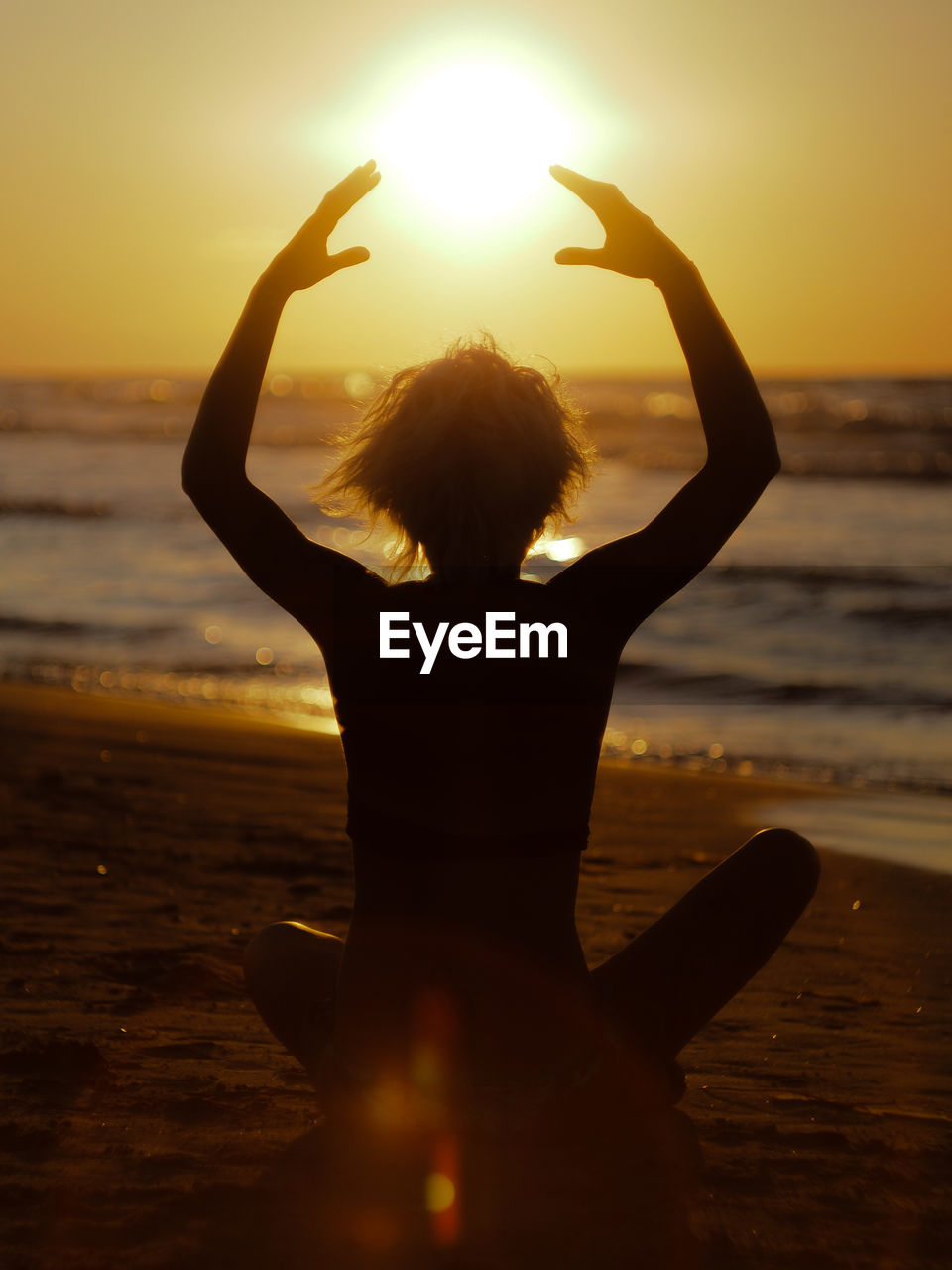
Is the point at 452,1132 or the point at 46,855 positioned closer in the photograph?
the point at 452,1132

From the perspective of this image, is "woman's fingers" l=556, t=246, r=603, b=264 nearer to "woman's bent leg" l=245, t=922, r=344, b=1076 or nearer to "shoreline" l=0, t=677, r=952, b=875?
"woman's bent leg" l=245, t=922, r=344, b=1076

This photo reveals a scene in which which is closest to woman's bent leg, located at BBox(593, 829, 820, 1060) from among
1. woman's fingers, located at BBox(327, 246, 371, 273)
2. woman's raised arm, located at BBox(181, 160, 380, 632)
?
woman's raised arm, located at BBox(181, 160, 380, 632)

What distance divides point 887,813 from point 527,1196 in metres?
4.70

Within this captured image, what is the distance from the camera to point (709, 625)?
45.4ft

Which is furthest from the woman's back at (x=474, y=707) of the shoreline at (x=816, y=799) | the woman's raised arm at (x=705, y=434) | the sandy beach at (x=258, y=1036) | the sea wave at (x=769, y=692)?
the sea wave at (x=769, y=692)

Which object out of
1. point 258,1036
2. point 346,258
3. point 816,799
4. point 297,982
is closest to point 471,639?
point 346,258

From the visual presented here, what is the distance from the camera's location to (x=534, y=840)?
2.36 metres

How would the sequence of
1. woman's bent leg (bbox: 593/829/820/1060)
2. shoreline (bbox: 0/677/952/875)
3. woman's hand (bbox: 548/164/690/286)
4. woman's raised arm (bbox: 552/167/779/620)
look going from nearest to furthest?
1. woman's raised arm (bbox: 552/167/779/620)
2. woman's hand (bbox: 548/164/690/286)
3. woman's bent leg (bbox: 593/829/820/1060)
4. shoreline (bbox: 0/677/952/875)

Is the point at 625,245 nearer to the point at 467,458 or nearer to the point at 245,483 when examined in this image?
the point at 467,458

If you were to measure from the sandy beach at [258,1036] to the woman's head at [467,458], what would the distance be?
1.21m

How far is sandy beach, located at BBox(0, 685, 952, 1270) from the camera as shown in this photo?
2.59 m

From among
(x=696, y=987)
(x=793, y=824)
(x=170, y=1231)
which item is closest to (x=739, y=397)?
(x=696, y=987)

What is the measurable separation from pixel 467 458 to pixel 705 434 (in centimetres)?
37

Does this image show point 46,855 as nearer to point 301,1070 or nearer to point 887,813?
point 301,1070
